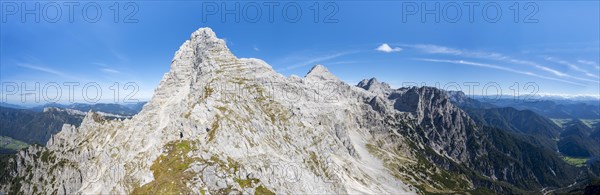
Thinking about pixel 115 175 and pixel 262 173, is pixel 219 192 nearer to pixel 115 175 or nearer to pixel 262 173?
pixel 262 173

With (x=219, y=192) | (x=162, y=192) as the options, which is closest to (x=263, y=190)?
(x=219, y=192)

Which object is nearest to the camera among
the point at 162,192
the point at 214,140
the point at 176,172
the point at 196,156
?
the point at 162,192

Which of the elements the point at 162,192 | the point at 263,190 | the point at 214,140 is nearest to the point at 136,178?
the point at 162,192

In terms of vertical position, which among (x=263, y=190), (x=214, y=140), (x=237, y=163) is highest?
(x=214, y=140)

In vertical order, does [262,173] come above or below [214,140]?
below

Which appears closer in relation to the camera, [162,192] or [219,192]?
[162,192]

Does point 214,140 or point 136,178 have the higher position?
point 214,140

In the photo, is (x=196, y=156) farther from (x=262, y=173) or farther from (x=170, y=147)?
(x=262, y=173)

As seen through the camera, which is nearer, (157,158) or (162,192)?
(162,192)

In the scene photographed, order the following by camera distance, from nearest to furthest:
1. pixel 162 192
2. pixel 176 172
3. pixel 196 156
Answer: pixel 162 192
pixel 176 172
pixel 196 156
